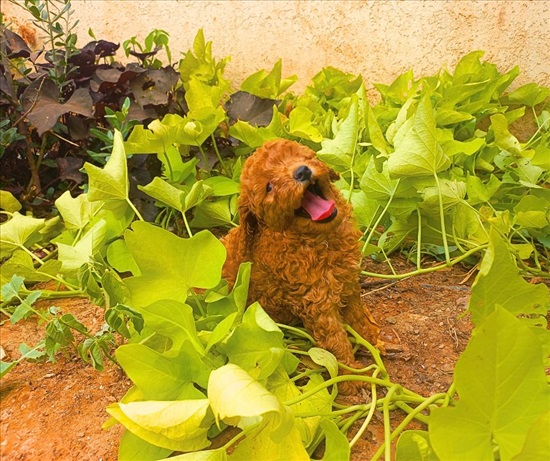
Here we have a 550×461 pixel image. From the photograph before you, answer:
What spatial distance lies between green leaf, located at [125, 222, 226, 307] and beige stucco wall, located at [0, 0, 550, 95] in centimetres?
118

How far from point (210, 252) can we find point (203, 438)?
9.6 inches

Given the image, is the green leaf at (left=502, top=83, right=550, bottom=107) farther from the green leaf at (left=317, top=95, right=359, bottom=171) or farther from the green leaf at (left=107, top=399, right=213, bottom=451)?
the green leaf at (left=107, top=399, right=213, bottom=451)

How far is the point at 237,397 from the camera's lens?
414mm

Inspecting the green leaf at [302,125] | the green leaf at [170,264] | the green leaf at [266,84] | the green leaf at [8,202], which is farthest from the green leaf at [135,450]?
the green leaf at [266,84]

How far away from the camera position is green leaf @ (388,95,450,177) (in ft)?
2.37

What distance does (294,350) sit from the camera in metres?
0.78

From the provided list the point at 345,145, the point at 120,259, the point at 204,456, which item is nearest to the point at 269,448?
the point at 204,456

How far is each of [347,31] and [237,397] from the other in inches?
57.7

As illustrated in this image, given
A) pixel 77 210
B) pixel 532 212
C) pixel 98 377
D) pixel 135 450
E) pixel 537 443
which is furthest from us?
pixel 77 210

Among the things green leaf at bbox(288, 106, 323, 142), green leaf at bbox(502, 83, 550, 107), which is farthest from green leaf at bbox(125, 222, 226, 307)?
green leaf at bbox(502, 83, 550, 107)

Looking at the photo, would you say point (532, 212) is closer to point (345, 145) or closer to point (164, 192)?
point (345, 145)

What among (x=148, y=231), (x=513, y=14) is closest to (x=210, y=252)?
(x=148, y=231)

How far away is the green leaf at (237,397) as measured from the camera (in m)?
0.39

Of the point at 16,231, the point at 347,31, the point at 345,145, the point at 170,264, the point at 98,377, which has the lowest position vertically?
the point at 98,377
